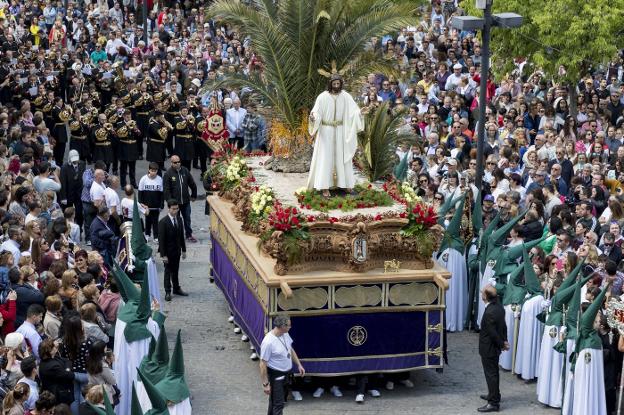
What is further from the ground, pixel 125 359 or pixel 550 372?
pixel 125 359

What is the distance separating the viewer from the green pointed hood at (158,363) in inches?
580

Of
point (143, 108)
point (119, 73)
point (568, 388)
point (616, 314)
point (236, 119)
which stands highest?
point (119, 73)

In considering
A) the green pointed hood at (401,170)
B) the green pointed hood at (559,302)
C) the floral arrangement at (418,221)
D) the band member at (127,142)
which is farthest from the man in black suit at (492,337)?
the band member at (127,142)

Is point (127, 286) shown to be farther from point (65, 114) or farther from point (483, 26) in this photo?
point (65, 114)

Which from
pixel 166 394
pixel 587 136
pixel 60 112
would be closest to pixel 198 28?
pixel 60 112

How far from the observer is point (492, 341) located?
685 inches

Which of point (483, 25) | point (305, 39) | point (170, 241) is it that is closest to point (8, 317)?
point (170, 241)

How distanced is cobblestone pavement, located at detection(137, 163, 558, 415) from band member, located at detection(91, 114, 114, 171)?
23.5 ft

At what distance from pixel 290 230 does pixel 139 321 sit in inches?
89.1

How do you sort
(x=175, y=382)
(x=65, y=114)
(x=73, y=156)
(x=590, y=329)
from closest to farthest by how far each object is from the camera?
1. (x=175, y=382)
2. (x=590, y=329)
3. (x=73, y=156)
4. (x=65, y=114)

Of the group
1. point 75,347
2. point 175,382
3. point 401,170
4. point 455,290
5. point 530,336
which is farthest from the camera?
point 401,170

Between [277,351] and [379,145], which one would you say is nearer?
[277,351]

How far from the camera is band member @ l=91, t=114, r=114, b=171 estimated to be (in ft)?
91.5

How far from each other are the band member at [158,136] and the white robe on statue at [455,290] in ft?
30.9
